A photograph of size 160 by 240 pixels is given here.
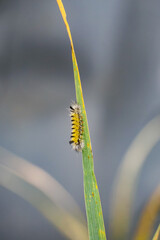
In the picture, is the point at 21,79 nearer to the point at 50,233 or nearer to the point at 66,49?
the point at 66,49

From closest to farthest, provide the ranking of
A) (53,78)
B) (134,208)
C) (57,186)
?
(57,186)
(134,208)
(53,78)

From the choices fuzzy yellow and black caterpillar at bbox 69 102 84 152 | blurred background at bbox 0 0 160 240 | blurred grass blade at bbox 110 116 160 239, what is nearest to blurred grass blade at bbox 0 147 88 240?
blurred grass blade at bbox 110 116 160 239

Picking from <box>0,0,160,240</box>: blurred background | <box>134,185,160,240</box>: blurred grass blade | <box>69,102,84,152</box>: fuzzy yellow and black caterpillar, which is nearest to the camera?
<box>69,102,84,152</box>: fuzzy yellow and black caterpillar

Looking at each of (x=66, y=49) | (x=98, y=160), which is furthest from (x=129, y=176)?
(x=66, y=49)

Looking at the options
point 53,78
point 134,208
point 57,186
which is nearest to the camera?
point 57,186

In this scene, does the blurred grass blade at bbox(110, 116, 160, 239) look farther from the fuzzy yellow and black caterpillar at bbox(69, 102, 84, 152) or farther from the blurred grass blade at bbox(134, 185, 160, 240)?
the fuzzy yellow and black caterpillar at bbox(69, 102, 84, 152)

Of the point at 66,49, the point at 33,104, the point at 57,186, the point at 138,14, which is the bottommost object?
the point at 57,186

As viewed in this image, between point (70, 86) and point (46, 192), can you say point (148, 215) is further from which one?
point (70, 86)

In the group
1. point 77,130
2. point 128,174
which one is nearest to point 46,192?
point 128,174
